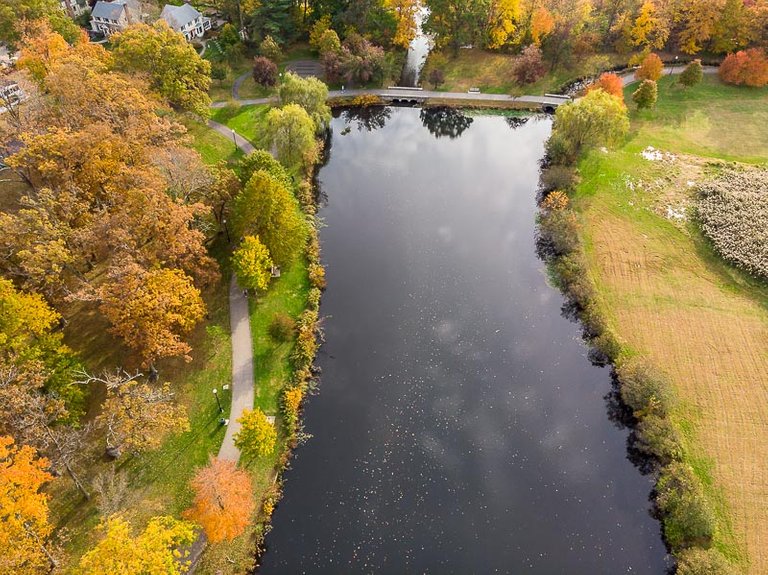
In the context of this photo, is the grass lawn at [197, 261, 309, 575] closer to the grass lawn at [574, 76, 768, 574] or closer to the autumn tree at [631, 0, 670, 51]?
the grass lawn at [574, 76, 768, 574]

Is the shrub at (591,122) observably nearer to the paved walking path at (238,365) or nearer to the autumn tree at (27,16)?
the paved walking path at (238,365)

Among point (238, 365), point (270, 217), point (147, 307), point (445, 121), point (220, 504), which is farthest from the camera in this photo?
point (445, 121)

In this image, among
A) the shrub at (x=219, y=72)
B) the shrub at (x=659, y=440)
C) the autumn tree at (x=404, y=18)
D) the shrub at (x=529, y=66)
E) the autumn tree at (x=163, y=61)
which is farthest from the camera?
the autumn tree at (x=404, y=18)

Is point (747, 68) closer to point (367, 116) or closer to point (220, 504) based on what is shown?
point (367, 116)

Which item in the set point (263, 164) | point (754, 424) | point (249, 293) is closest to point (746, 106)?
point (754, 424)

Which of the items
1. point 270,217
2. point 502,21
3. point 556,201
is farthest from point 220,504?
point 502,21

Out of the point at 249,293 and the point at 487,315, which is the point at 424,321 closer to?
the point at 487,315

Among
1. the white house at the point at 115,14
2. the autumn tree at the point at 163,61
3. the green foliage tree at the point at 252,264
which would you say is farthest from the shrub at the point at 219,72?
the green foliage tree at the point at 252,264
